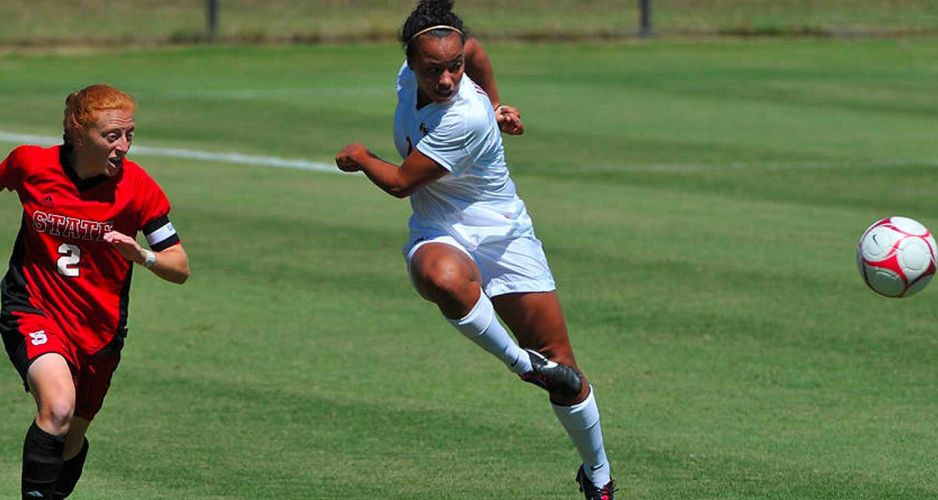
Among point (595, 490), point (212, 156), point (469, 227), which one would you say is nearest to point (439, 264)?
point (469, 227)

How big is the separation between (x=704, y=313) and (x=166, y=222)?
5.53 m

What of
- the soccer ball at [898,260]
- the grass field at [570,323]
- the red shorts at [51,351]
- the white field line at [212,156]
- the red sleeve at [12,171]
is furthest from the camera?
the white field line at [212,156]

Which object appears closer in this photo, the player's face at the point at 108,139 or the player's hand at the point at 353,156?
the player's face at the point at 108,139

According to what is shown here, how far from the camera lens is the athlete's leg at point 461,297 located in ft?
26.3

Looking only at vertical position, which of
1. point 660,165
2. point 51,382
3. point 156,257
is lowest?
point 660,165

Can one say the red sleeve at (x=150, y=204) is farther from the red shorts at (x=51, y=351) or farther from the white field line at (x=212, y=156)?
the white field line at (x=212, y=156)

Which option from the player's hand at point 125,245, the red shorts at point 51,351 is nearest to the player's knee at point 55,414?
the red shorts at point 51,351

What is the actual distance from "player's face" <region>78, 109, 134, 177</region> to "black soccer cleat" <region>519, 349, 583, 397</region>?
2.04 metres

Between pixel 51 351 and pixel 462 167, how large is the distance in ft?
6.67

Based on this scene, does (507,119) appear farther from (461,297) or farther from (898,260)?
(898,260)

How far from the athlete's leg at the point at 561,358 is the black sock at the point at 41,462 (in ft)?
7.08

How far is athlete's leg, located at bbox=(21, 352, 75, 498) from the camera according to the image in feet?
24.0

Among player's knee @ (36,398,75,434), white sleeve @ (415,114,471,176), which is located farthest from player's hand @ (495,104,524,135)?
player's knee @ (36,398,75,434)

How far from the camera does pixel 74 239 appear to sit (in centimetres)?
749
